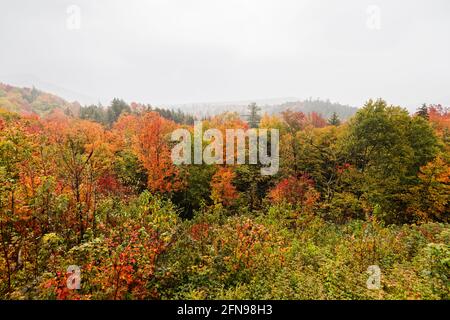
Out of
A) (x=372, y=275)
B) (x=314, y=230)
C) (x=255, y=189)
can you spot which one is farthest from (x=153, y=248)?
(x=255, y=189)

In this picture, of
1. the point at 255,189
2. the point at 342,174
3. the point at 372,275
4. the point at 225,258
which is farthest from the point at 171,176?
the point at 372,275

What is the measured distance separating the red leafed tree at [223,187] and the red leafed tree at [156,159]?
2.99 metres

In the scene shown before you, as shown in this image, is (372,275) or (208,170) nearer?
(372,275)

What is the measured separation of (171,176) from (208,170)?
3335 millimetres

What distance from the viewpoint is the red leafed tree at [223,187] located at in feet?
81.6

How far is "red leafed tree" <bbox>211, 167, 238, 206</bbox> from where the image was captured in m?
24.9

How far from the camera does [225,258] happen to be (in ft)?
29.4

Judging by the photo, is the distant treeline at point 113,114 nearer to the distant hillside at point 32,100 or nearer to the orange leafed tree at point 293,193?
the distant hillside at point 32,100

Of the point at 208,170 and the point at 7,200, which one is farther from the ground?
the point at 7,200

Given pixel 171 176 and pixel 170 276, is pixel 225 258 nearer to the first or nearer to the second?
pixel 170 276

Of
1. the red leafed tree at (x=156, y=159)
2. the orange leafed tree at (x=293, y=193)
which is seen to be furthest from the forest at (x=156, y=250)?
the red leafed tree at (x=156, y=159)

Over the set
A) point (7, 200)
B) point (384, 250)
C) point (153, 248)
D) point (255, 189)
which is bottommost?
point (255, 189)
